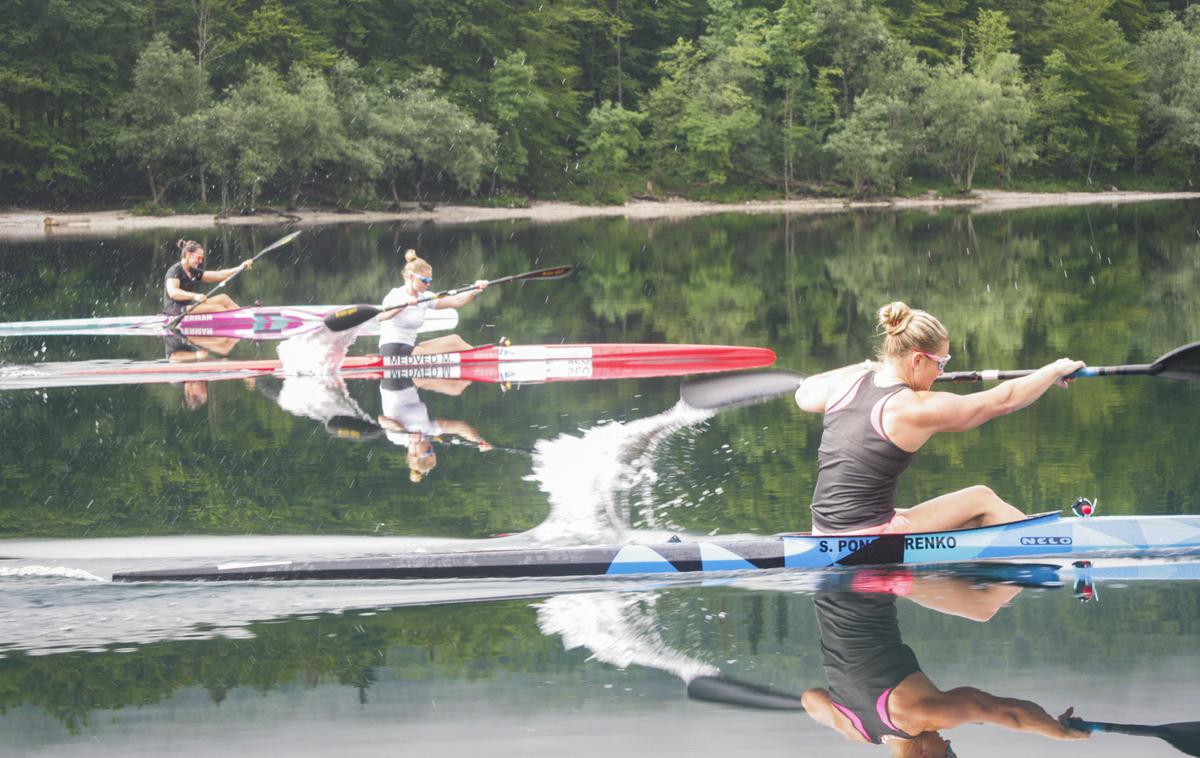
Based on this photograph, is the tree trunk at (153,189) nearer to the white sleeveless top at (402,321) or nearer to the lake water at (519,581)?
the lake water at (519,581)

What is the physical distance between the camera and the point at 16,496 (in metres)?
10.2

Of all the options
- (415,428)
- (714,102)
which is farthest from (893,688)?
(714,102)

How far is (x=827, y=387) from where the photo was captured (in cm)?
738

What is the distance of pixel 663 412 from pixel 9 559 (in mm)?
6333

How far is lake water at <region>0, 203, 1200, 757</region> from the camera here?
5.94 meters

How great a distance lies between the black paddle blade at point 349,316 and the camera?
1504 centimetres

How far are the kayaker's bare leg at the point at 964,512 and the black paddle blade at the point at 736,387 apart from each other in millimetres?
1388

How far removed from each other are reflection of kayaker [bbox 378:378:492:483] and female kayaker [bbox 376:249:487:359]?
0.85 meters

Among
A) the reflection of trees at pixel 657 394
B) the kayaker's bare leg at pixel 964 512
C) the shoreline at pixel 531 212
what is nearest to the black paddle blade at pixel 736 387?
the reflection of trees at pixel 657 394

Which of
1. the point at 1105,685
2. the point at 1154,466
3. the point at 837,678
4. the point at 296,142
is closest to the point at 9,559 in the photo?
the point at 837,678

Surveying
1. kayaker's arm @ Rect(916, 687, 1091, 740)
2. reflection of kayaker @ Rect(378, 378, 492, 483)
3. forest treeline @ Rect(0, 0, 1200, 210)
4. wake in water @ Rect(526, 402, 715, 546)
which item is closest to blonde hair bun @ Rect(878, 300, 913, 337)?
kayaker's arm @ Rect(916, 687, 1091, 740)

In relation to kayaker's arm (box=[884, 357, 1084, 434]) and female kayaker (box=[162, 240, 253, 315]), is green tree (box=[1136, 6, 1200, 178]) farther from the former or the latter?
kayaker's arm (box=[884, 357, 1084, 434])

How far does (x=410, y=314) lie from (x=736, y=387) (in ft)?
24.2

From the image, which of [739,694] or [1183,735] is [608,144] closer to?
[739,694]
